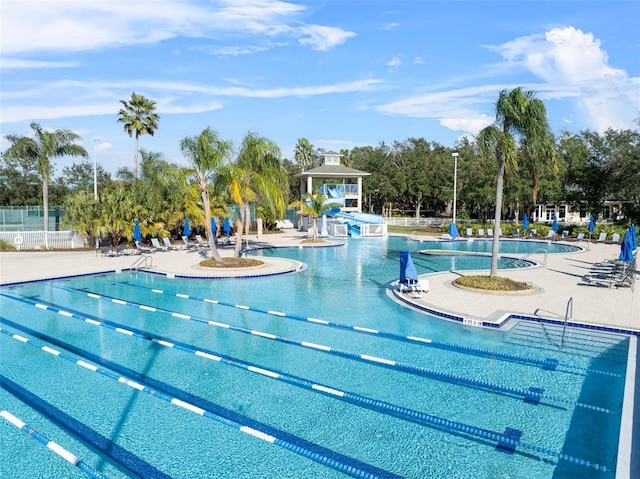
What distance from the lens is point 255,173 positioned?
803 inches

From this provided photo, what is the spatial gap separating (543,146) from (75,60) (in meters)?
20.9

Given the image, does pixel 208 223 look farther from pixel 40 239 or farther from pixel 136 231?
pixel 40 239

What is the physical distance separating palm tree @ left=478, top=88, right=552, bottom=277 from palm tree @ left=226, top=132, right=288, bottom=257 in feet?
30.7

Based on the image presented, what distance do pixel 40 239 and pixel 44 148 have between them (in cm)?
571

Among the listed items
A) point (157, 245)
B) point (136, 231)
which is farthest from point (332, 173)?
point (136, 231)

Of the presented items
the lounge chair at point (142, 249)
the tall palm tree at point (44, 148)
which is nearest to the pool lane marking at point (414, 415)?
the lounge chair at point (142, 249)

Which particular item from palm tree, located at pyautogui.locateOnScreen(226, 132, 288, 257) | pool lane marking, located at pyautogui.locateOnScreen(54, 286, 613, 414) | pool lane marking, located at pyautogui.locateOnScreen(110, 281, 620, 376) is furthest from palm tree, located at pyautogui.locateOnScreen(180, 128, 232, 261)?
pool lane marking, located at pyautogui.locateOnScreen(54, 286, 613, 414)

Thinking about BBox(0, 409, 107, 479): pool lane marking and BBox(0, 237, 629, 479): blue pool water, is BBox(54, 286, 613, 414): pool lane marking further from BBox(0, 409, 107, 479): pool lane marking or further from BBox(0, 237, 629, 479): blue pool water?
BBox(0, 409, 107, 479): pool lane marking

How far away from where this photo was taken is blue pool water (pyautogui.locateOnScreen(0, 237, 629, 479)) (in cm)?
622

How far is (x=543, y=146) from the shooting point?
15.2 meters

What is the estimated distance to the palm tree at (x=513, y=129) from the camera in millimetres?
14523

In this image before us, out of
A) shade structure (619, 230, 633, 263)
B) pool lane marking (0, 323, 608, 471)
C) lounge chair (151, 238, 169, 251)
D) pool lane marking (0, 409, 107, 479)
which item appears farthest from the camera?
lounge chair (151, 238, 169, 251)

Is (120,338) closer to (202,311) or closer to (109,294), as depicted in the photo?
(202,311)

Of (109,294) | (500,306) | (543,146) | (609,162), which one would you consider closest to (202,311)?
(109,294)
